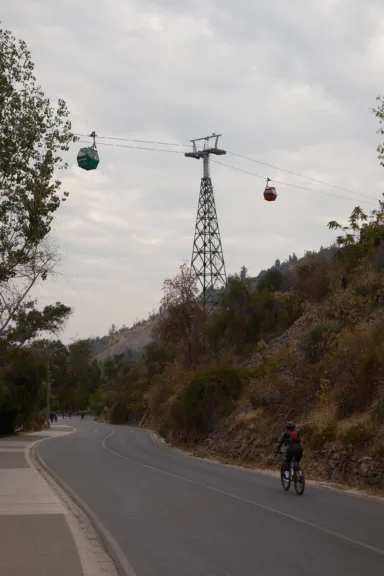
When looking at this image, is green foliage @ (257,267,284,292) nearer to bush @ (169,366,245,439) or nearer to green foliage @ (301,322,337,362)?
bush @ (169,366,245,439)

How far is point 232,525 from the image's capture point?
12.2 metres

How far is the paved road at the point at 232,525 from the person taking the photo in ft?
29.5

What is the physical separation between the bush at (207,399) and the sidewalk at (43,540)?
20421 millimetres

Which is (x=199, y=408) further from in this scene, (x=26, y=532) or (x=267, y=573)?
(x=267, y=573)

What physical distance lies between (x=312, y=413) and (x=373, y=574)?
18.7 meters

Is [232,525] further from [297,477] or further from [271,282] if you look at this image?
[271,282]

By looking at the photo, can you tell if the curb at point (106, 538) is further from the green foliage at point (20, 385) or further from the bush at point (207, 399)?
Answer: the green foliage at point (20, 385)

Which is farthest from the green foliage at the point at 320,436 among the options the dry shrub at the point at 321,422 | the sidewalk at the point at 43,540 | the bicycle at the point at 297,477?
the sidewalk at the point at 43,540

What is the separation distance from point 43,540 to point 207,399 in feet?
91.1

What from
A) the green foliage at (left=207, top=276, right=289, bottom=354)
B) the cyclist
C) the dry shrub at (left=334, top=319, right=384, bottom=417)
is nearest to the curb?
the cyclist

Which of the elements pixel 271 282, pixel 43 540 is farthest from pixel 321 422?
pixel 271 282

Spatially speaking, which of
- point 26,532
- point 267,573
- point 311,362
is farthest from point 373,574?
point 311,362

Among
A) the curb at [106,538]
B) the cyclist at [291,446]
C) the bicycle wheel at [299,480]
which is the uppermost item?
the cyclist at [291,446]

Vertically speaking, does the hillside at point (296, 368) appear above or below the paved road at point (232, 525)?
above
